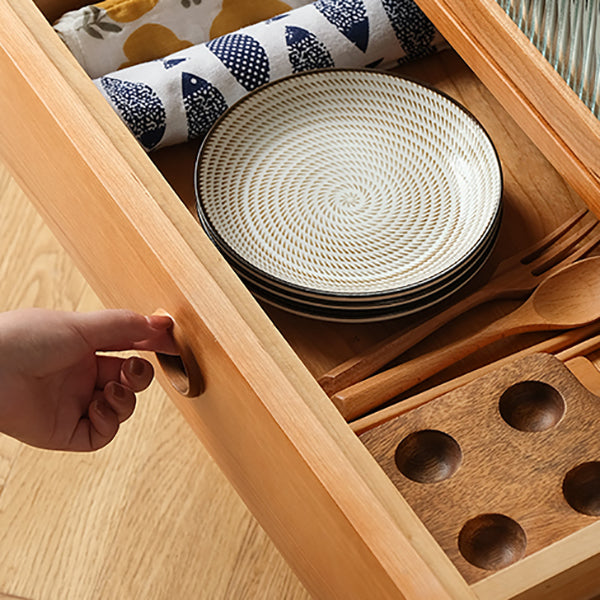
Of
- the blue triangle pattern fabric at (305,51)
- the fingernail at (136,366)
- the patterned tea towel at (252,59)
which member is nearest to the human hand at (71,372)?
the fingernail at (136,366)

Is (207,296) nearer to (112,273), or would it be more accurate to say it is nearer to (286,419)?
(286,419)

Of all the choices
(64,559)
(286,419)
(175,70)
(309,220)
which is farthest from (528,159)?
(64,559)

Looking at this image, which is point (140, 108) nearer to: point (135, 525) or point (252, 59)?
point (252, 59)

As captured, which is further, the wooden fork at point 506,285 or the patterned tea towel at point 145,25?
the patterned tea towel at point 145,25

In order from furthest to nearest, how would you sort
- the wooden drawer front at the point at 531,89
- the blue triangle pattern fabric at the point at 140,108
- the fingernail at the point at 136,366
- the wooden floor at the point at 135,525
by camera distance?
1. the wooden floor at the point at 135,525
2. the blue triangle pattern fabric at the point at 140,108
3. the fingernail at the point at 136,366
4. the wooden drawer front at the point at 531,89

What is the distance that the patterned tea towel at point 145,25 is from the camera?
0.86m

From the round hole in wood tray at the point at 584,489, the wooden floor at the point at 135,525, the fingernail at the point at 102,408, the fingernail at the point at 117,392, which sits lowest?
the wooden floor at the point at 135,525

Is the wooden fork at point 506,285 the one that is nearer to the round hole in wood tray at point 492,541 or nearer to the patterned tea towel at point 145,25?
the round hole in wood tray at point 492,541

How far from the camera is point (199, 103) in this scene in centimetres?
85

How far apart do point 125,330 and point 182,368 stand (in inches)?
2.3

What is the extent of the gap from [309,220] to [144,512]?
1.34 ft

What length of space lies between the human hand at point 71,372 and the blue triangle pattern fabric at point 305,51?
0.34 m

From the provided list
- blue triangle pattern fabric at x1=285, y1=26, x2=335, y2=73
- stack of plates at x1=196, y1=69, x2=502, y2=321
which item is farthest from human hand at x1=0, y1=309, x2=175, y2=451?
blue triangle pattern fabric at x1=285, y1=26, x2=335, y2=73

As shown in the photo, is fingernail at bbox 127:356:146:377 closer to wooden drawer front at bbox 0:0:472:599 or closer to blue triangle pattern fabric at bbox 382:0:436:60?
wooden drawer front at bbox 0:0:472:599
